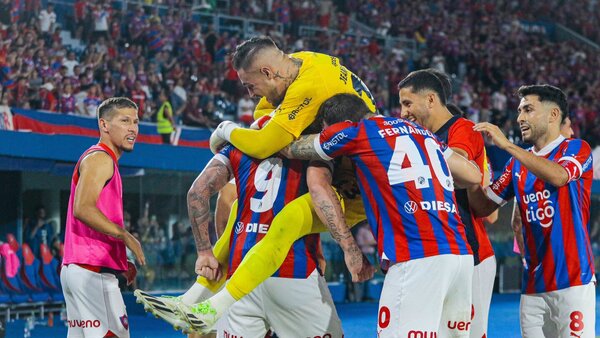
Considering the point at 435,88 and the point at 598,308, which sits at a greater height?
the point at 435,88

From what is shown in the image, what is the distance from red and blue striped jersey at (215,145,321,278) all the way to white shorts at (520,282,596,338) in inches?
60.6

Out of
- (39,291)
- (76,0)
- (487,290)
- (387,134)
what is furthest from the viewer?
(76,0)

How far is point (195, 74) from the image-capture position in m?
20.4

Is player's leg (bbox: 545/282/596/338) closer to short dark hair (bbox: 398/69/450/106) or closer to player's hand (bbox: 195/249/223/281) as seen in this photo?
short dark hair (bbox: 398/69/450/106)

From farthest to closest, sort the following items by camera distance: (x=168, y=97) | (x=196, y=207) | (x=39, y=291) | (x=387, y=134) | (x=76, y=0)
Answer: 1. (x=76, y=0)
2. (x=168, y=97)
3. (x=39, y=291)
4. (x=196, y=207)
5. (x=387, y=134)

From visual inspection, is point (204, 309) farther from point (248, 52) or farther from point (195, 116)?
point (195, 116)

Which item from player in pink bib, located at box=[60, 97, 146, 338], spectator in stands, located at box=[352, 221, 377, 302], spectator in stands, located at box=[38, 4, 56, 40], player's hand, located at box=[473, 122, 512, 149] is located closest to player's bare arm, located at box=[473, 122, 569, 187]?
player's hand, located at box=[473, 122, 512, 149]

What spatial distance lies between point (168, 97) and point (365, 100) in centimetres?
1341

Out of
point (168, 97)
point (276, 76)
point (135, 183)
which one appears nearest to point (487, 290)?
point (276, 76)

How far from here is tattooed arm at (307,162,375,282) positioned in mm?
5312

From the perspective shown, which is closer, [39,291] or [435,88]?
[435,88]

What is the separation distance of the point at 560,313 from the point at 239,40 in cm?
1757

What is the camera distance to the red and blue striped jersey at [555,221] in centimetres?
612

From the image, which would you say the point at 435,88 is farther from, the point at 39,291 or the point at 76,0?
the point at 76,0
